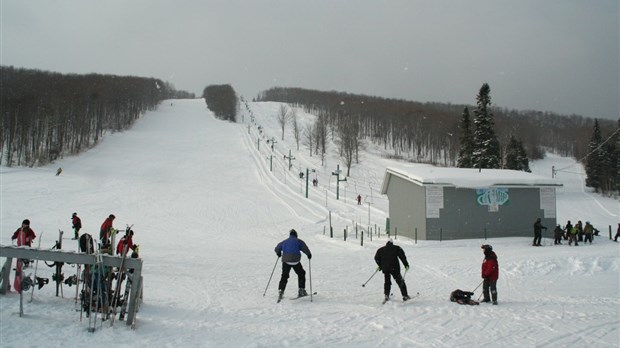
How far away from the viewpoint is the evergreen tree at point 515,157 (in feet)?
182

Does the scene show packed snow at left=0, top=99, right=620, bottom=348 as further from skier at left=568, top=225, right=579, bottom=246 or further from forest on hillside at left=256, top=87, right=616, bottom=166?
forest on hillside at left=256, top=87, right=616, bottom=166

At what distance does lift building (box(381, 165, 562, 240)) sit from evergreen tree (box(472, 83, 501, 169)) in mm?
19116

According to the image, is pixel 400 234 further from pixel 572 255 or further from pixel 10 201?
pixel 10 201

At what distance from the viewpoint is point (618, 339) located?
24.3 ft

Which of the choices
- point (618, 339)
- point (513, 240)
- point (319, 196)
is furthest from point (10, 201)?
point (618, 339)

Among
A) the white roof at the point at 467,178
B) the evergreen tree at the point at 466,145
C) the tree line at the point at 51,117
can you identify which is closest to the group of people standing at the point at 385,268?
the white roof at the point at 467,178

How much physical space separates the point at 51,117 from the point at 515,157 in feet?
196

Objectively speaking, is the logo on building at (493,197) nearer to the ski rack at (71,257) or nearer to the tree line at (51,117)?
A: the ski rack at (71,257)

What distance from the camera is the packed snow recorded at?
705 cm

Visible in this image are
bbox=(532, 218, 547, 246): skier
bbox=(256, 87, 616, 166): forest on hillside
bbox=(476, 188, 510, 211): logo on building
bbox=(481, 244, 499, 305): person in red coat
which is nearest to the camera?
bbox=(481, 244, 499, 305): person in red coat

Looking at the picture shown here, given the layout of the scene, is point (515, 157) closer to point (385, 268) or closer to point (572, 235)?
point (572, 235)

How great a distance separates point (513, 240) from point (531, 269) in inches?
346

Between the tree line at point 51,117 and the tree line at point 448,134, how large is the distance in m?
34.7

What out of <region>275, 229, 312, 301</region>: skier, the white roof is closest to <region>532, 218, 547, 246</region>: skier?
the white roof
